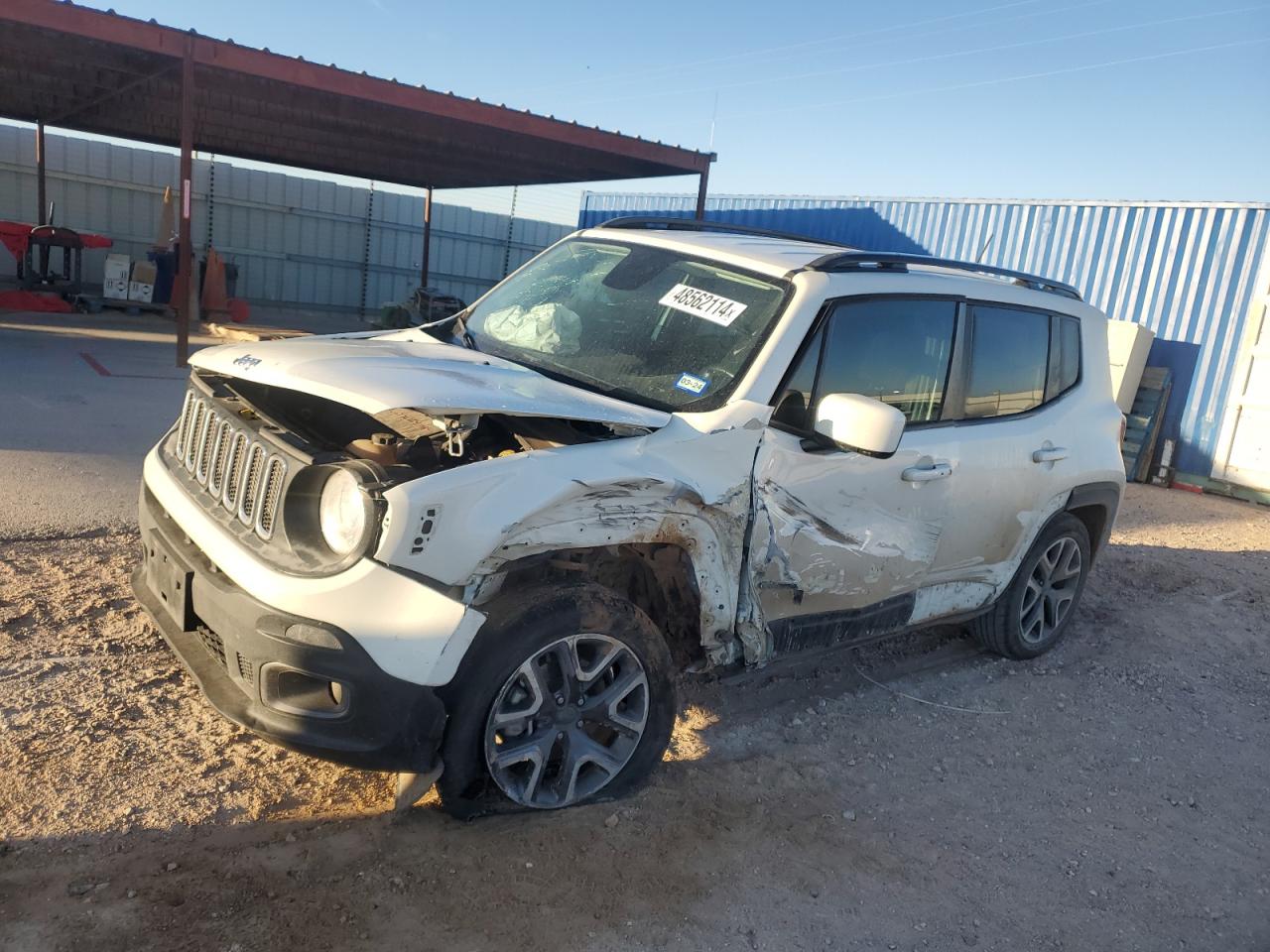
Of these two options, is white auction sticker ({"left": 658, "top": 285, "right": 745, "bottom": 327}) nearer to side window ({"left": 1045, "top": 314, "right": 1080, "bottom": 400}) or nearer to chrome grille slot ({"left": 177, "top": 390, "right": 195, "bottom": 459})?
chrome grille slot ({"left": 177, "top": 390, "right": 195, "bottom": 459})

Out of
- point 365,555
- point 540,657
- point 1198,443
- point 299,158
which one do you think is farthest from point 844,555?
point 299,158

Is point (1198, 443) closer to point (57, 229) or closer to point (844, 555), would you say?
point (844, 555)

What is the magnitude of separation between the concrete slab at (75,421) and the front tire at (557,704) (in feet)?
11.5

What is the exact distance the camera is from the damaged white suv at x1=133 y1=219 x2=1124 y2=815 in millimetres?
2678

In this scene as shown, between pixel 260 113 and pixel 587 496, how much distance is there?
1496cm

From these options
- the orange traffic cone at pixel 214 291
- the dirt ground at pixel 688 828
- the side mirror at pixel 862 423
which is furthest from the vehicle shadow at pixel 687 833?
the orange traffic cone at pixel 214 291

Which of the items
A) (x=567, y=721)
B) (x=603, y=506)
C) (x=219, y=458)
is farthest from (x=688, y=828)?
(x=219, y=458)

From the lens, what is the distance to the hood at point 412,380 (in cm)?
277

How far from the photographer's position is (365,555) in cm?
264

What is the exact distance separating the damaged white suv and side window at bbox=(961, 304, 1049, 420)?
0.02m

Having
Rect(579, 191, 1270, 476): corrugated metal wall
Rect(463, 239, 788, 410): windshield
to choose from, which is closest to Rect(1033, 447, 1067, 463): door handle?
Rect(463, 239, 788, 410): windshield

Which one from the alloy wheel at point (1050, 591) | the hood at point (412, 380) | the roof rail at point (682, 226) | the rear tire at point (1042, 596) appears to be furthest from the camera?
the alloy wheel at point (1050, 591)

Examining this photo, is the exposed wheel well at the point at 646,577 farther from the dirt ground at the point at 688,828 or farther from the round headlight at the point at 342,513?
the dirt ground at the point at 688,828

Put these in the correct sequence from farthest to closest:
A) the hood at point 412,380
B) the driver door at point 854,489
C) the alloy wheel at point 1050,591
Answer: the alloy wheel at point 1050,591 → the driver door at point 854,489 → the hood at point 412,380
